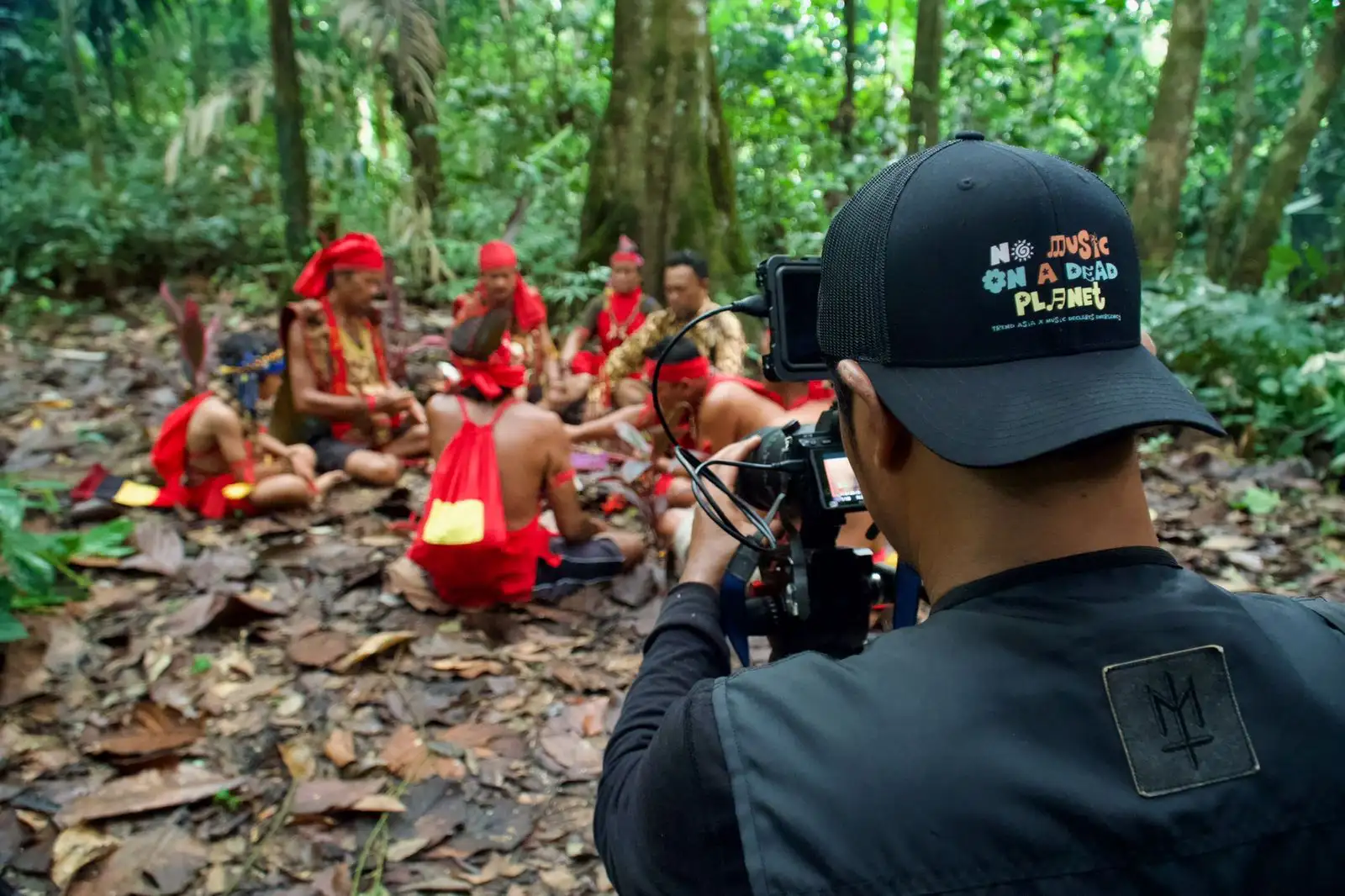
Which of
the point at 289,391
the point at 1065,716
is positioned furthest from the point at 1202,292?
the point at 1065,716

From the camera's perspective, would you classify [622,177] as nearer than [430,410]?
No

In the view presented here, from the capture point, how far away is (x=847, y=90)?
12.1m

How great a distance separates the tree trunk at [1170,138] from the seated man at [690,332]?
3.67 metres

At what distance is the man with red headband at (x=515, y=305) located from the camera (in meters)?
6.39

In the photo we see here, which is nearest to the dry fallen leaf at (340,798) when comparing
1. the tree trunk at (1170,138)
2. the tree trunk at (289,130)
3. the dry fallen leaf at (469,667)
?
the dry fallen leaf at (469,667)

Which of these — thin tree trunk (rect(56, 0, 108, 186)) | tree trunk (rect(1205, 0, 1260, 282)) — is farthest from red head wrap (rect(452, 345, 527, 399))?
thin tree trunk (rect(56, 0, 108, 186))

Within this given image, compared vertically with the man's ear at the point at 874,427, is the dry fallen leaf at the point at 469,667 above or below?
below

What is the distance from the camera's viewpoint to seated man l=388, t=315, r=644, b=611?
389 centimetres

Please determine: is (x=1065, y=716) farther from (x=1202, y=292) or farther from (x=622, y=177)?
(x=622, y=177)

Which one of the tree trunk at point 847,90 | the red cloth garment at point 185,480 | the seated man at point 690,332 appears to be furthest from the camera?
the tree trunk at point 847,90

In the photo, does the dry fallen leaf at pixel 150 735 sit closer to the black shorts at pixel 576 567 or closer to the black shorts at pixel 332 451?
the black shorts at pixel 576 567

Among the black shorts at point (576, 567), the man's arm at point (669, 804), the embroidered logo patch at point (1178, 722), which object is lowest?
the black shorts at point (576, 567)

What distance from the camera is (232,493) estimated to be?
4852mm

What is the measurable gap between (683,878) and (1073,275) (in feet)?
2.51
